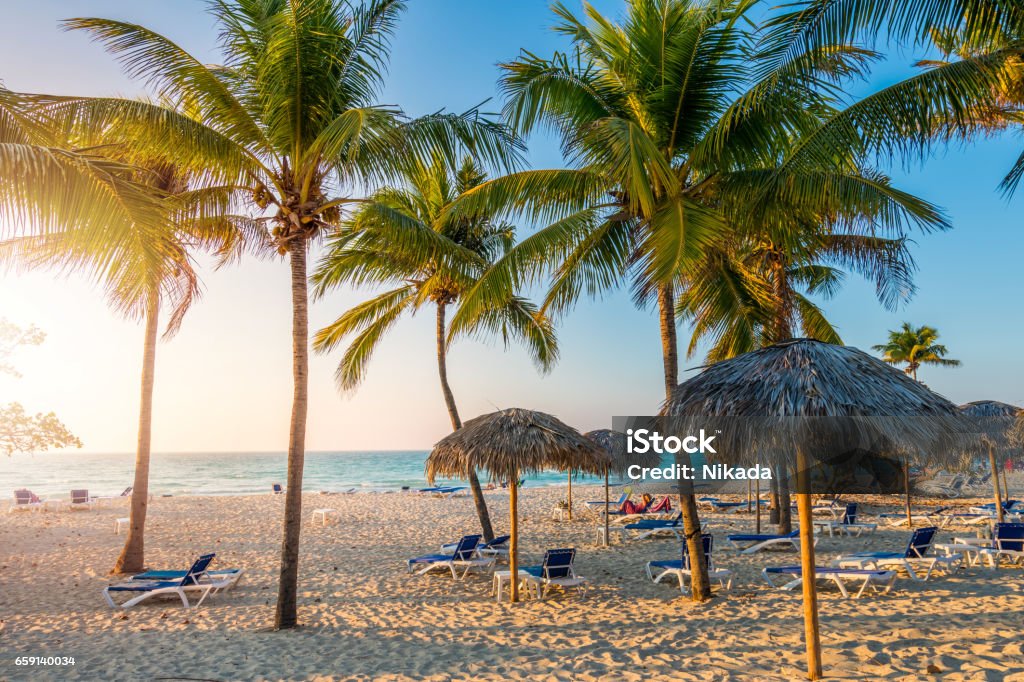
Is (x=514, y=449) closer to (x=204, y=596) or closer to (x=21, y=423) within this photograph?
(x=204, y=596)

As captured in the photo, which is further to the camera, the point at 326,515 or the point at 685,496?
the point at 326,515

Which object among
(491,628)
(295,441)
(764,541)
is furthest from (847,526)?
Answer: (295,441)

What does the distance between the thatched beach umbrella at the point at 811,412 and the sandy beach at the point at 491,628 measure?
153cm

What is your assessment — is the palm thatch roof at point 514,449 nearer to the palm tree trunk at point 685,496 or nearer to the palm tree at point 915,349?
the palm tree trunk at point 685,496

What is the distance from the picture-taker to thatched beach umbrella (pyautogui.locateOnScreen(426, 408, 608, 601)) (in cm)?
871

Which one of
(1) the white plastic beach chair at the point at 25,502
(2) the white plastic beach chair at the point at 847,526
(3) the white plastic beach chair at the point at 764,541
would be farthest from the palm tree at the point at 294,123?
(1) the white plastic beach chair at the point at 25,502

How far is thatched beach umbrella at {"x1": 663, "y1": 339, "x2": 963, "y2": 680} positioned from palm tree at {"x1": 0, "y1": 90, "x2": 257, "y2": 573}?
5111 millimetres

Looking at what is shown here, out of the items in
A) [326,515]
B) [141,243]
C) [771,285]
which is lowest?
[326,515]

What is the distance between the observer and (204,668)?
618 cm

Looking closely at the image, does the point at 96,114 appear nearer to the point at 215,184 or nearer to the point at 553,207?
the point at 215,184

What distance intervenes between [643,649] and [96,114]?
776 cm

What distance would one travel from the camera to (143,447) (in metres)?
10.8

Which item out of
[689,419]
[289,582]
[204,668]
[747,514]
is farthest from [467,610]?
[747,514]

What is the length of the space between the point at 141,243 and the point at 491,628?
5.52 metres
